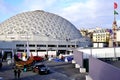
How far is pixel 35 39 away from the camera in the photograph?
115 meters

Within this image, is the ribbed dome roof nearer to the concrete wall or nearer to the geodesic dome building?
the geodesic dome building

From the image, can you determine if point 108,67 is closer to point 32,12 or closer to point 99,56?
point 99,56

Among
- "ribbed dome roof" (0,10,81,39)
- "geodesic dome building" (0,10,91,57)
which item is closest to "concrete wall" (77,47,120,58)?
"geodesic dome building" (0,10,91,57)

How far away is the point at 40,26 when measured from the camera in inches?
4875

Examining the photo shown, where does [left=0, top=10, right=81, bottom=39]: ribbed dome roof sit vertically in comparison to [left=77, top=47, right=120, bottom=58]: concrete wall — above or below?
above

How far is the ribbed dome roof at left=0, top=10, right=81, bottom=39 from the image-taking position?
12089 cm

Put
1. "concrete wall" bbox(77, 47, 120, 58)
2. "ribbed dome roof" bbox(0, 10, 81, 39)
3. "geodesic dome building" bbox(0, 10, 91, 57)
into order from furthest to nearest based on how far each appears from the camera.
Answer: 1. "ribbed dome roof" bbox(0, 10, 81, 39)
2. "geodesic dome building" bbox(0, 10, 91, 57)
3. "concrete wall" bbox(77, 47, 120, 58)

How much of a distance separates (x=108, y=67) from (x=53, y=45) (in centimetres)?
9692

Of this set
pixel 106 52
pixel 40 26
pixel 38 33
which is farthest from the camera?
pixel 40 26

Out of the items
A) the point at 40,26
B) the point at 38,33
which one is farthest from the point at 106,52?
the point at 40,26

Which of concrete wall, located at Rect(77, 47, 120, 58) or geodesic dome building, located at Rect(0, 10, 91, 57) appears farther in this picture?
geodesic dome building, located at Rect(0, 10, 91, 57)

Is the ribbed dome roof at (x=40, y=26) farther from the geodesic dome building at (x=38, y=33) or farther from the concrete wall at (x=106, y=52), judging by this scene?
the concrete wall at (x=106, y=52)

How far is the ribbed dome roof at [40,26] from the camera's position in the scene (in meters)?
121

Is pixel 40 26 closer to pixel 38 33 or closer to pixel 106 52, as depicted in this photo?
pixel 38 33
